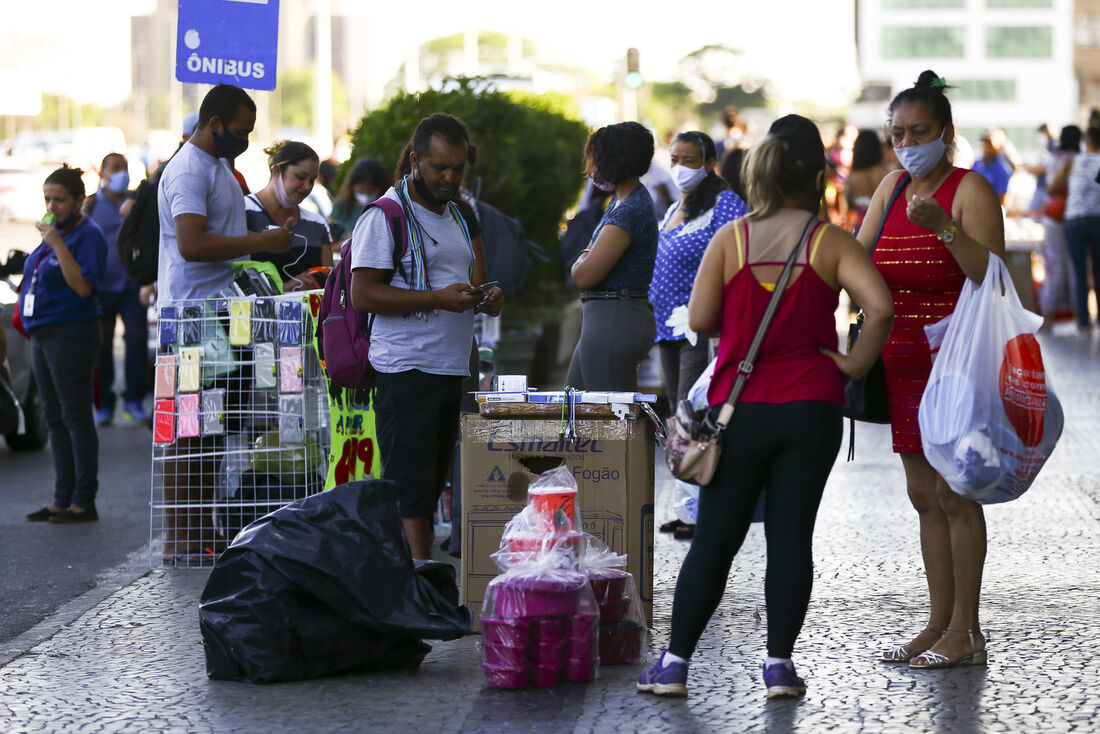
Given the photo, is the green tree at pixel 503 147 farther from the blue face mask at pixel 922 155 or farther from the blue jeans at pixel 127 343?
the blue face mask at pixel 922 155

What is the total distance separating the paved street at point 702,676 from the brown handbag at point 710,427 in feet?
2.42

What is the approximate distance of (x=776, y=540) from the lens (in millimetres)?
4762

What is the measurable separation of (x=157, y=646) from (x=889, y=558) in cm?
325

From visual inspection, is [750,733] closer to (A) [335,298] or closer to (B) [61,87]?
(A) [335,298]

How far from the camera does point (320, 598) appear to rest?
5086 millimetres

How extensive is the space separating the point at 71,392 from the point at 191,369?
4.86 ft

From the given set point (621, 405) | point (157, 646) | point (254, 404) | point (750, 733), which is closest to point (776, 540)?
point (750, 733)

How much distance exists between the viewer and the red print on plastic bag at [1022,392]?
197 inches

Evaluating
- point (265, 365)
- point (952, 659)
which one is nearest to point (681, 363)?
point (265, 365)

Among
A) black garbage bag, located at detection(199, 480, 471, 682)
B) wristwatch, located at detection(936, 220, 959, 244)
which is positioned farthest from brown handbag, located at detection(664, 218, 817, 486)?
black garbage bag, located at detection(199, 480, 471, 682)

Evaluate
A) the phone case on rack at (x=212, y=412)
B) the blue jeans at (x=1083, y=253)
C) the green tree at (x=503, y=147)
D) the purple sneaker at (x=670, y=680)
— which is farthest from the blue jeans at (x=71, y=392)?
the blue jeans at (x=1083, y=253)

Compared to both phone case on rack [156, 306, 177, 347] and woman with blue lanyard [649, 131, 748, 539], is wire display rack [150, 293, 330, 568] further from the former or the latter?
woman with blue lanyard [649, 131, 748, 539]

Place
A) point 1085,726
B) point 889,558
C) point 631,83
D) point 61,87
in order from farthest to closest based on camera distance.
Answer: point 61,87, point 631,83, point 889,558, point 1085,726

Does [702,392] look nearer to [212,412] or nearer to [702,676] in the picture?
[702,676]
